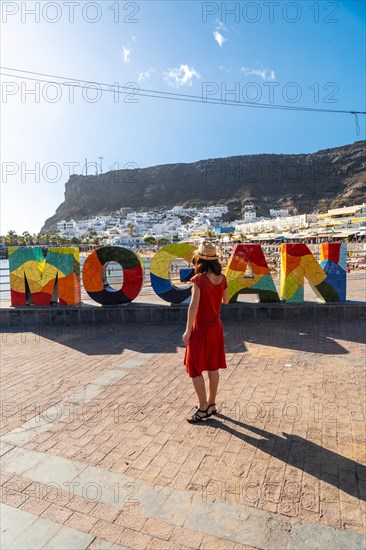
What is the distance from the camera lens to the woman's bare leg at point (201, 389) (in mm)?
3820

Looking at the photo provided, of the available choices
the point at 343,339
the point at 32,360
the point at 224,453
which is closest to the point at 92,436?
the point at 224,453

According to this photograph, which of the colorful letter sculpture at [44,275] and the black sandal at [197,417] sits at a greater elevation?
the colorful letter sculpture at [44,275]

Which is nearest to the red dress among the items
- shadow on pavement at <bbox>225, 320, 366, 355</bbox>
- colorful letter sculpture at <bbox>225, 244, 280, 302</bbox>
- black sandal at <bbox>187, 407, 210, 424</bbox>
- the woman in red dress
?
the woman in red dress

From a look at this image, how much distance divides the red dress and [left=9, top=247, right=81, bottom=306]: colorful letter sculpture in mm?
5870

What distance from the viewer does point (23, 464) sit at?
3.23 m

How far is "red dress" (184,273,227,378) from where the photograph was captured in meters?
3.71

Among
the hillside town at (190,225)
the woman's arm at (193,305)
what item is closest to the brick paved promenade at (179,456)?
the woman's arm at (193,305)

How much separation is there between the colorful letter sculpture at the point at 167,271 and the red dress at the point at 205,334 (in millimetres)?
4970

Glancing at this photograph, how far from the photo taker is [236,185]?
151m

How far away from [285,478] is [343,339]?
4.64m

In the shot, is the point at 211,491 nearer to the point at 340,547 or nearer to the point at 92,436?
the point at 340,547

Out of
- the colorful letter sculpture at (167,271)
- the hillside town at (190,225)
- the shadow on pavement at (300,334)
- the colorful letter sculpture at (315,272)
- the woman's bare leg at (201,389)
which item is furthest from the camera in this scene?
the hillside town at (190,225)

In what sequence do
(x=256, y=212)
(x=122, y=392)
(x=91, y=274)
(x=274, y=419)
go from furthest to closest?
(x=256, y=212)
(x=91, y=274)
(x=122, y=392)
(x=274, y=419)

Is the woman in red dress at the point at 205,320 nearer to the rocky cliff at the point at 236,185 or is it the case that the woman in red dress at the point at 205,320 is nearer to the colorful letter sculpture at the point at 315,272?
the colorful letter sculpture at the point at 315,272
